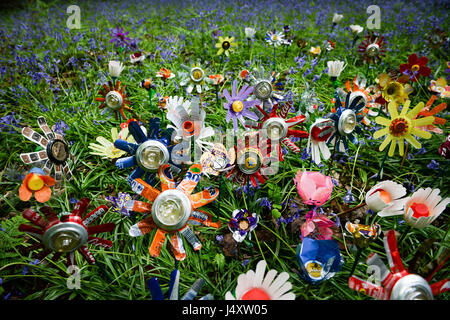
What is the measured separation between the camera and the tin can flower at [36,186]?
3.75 feet

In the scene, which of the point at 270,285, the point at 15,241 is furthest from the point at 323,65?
the point at 15,241

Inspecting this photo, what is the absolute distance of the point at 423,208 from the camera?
1.21 m


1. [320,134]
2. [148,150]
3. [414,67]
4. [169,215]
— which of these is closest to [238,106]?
[320,134]

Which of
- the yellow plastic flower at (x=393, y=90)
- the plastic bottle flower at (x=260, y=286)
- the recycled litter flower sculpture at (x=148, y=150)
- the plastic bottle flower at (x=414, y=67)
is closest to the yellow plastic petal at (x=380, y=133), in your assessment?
the yellow plastic flower at (x=393, y=90)

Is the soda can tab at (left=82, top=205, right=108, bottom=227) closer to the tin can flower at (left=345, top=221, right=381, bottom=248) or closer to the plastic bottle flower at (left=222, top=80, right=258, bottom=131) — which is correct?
the plastic bottle flower at (left=222, top=80, right=258, bottom=131)

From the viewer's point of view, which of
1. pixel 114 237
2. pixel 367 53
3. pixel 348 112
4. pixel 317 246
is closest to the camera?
pixel 317 246

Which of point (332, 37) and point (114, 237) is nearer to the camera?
point (114, 237)

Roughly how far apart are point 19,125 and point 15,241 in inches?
67.9

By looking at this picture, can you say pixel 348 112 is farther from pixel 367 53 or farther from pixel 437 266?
pixel 367 53

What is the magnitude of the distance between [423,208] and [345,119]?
60cm

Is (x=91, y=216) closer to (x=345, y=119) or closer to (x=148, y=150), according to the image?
(x=148, y=150)

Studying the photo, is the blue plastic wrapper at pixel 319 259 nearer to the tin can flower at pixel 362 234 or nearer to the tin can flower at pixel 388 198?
the tin can flower at pixel 362 234

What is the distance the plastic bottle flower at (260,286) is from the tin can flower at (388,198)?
2.04 feet

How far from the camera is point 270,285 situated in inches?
41.9
